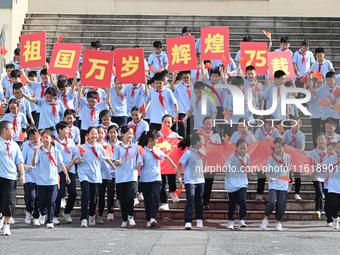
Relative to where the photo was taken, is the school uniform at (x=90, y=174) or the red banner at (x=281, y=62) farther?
the red banner at (x=281, y=62)

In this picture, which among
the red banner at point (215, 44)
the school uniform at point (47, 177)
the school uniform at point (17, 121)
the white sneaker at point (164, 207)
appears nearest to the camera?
the school uniform at point (47, 177)

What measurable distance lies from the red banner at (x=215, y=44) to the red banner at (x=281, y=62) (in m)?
1.01

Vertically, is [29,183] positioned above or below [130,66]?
below

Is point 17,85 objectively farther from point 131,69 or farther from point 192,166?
point 192,166

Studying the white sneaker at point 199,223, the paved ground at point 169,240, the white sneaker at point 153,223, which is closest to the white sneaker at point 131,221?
the paved ground at point 169,240

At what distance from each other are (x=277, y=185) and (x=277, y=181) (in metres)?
0.07

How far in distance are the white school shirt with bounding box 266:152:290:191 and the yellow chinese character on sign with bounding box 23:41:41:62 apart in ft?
18.8

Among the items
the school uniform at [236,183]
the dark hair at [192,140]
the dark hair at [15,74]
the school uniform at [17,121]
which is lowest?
the school uniform at [236,183]

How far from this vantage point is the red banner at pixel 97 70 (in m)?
15.6

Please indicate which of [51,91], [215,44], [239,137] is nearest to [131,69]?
[51,91]

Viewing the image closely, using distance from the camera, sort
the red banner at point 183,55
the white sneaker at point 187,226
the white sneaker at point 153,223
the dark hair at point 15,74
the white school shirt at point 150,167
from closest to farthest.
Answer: the white sneaker at point 187,226, the white sneaker at point 153,223, the white school shirt at point 150,167, the red banner at point 183,55, the dark hair at point 15,74

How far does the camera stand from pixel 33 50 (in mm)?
16641

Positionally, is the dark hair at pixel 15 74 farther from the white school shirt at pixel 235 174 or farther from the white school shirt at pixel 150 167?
the white school shirt at pixel 235 174

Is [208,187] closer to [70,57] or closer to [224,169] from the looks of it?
[224,169]
